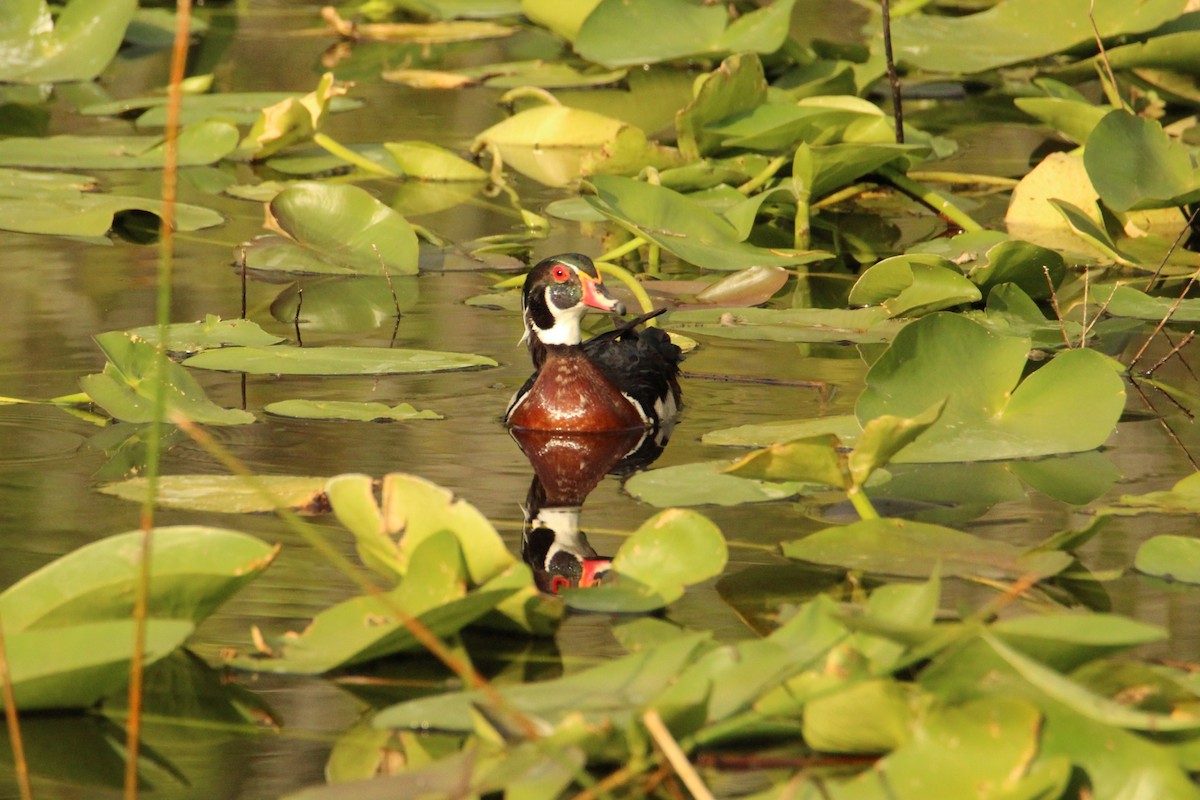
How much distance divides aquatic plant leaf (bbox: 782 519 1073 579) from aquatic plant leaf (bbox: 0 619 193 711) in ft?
4.26

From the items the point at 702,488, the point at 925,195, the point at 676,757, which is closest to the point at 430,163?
the point at 925,195

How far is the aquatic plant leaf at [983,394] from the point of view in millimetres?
4152

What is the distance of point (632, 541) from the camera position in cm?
344

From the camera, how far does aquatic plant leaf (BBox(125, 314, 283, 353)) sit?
5.38m

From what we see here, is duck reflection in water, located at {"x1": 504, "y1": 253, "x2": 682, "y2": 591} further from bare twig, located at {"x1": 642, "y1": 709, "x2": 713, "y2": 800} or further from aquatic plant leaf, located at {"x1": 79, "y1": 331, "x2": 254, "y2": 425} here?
bare twig, located at {"x1": 642, "y1": 709, "x2": 713, "y2": 800}

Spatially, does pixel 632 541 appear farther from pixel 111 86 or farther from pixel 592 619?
pixel 111 86

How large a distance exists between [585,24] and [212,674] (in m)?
5.22

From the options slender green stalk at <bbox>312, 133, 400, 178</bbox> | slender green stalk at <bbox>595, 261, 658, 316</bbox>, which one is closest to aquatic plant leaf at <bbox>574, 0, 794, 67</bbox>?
slender green stalk at <bbox>312, 133, 400, 178</bbox>

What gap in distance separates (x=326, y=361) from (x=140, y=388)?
0.64 meters

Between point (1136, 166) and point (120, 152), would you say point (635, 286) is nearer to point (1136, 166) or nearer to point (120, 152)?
point (1136, 166)

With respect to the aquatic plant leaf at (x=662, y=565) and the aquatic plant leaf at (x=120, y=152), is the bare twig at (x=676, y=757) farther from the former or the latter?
the aquatic plant leaf at (x=120, y=152)

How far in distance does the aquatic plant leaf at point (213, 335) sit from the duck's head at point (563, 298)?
77cm

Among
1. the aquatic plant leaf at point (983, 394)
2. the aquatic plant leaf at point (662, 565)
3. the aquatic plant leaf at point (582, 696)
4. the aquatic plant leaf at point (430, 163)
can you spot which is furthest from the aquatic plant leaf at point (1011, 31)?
the aquatic plant leaf at point (582, 696)

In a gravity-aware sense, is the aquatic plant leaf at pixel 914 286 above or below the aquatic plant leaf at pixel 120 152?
above
